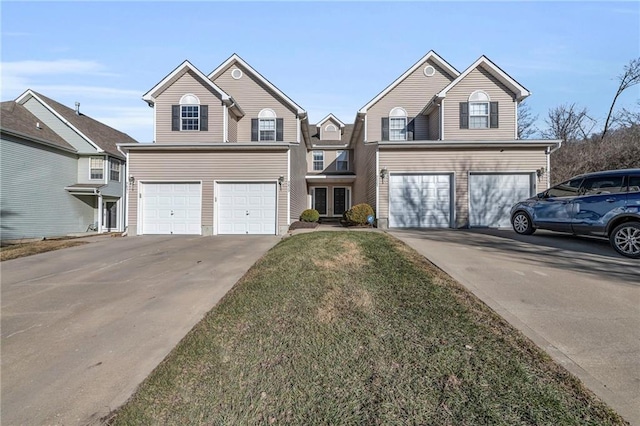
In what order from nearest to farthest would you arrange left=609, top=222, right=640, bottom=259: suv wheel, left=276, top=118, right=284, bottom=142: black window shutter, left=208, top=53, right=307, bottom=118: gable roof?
1. left=609, top=222, right=640, bottom=259: suv wheel
2. left=208, top=53, right=307, bottom=118: gable roof
3. left=276, top=118, right=284, bottom=142: black window shutter

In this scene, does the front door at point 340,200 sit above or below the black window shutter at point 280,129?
below

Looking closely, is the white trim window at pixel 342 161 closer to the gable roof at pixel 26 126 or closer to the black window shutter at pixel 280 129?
the black window shutter at pixel 280 129

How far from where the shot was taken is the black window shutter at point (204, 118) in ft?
48.6

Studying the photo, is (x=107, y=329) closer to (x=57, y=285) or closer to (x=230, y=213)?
(x=57, y=285)

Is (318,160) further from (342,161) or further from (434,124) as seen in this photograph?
(434,124)

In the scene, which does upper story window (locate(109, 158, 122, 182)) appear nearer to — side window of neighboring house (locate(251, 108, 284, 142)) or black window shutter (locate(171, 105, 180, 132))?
black window shutter (locate(171, 105, 180, 132))

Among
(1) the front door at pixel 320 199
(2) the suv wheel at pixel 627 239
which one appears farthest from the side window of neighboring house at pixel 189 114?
(2) the suv wheel at pixel 627 239

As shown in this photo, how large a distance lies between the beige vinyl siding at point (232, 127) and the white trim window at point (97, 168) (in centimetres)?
999

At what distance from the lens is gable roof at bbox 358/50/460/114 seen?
1620cm

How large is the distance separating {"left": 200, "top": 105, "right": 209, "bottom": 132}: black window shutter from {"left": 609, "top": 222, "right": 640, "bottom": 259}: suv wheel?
15173 millimetres

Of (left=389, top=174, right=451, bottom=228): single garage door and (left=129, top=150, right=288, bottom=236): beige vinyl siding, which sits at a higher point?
(left=129, top=150, right=288, bottom=236): beige vinyl siding

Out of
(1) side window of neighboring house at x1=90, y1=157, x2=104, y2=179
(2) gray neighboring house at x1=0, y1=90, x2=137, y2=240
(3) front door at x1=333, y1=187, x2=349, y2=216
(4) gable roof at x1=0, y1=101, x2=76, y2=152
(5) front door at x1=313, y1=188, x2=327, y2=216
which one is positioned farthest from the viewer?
(5) front door at x1=313, y1=188, x2=327, y2=216

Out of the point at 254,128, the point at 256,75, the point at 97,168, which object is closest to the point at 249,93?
the point at 256,75

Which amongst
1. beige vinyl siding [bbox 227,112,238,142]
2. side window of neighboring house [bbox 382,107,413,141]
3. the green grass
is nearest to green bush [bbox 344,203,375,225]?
side window of neighboring house [bbox 382,107,413,141]
